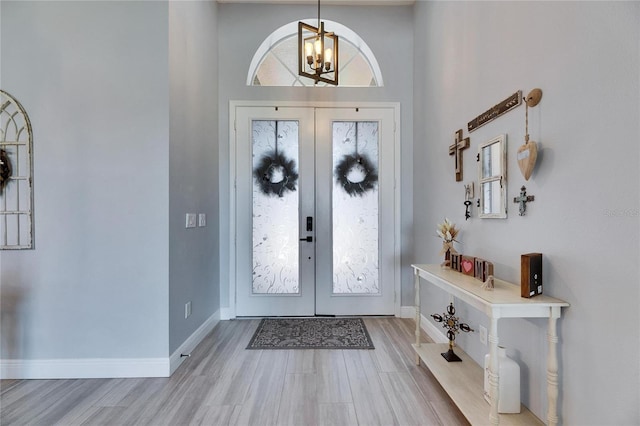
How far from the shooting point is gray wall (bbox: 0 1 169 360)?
89.7 inches

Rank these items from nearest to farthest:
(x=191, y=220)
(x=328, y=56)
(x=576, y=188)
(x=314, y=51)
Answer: (x=576, y=188)
(x=314, y=51)
(x=328, y=56)
(x=191, y=220)

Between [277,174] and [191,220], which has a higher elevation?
[277,174]

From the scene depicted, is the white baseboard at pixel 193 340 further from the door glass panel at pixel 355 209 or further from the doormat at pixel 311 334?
the door glass panel at pixel 355 209

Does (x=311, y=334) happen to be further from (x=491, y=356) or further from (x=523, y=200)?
(x=523, y=200)

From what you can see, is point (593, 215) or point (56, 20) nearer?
point (593, 215)

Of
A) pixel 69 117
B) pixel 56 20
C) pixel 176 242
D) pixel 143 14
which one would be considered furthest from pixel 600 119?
pixel 56 20

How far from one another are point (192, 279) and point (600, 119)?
2949 mm

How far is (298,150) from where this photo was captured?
141 inches

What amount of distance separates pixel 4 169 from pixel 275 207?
2.27 metres

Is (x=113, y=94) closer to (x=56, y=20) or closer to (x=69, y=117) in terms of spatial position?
(x=69, y=117)

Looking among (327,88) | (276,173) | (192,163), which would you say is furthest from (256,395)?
(327,88)

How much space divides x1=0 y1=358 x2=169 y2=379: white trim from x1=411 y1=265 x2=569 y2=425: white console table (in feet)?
7.22

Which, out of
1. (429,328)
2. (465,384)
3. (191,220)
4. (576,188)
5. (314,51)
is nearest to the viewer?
(576,188)

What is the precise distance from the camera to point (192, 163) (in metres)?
2.78
